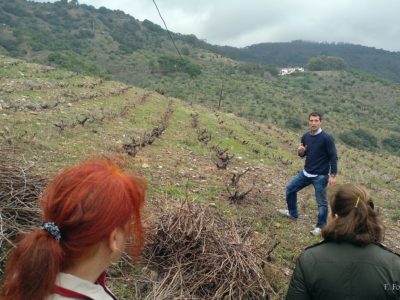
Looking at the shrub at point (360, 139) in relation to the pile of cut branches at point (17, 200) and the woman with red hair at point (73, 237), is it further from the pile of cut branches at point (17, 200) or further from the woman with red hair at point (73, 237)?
the woman with red hair at point (73, 237)

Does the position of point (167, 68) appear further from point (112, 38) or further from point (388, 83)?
point (388, 83)

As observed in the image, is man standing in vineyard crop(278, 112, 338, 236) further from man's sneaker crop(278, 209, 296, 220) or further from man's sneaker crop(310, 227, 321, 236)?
man's sneaker crop(278, 209, 296, 220)

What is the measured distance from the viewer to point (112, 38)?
7575 centimetres

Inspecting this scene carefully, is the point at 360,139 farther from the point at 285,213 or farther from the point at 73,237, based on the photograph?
the point at 73,237

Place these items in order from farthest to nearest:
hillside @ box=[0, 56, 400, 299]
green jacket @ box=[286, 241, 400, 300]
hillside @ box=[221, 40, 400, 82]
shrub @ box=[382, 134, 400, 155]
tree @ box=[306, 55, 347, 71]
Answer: hillside @ box=[221, 40, 400, 82], tree @ box=[306, 55, 347, 71], shrub @ box=[382, 134, 400, 155], hillside @ box=[0, 56, 400, 299], green jacket @ box=[286, 241, 400, 300]

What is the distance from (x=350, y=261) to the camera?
7.97 feet

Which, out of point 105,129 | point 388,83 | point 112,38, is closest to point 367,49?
point 388,83

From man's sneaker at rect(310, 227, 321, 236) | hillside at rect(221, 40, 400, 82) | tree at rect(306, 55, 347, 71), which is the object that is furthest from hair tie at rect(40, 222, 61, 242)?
hillside at rect(221, 40, 400, 82)

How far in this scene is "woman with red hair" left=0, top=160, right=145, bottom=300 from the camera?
1355 millimetres

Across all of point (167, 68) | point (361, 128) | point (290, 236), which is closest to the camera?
point (290, 236)

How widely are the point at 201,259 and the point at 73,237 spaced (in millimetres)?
2874

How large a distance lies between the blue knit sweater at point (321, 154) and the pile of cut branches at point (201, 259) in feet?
6.03

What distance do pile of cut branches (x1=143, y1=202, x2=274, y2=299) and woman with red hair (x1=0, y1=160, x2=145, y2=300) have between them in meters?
2.27

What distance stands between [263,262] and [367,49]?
564ft
